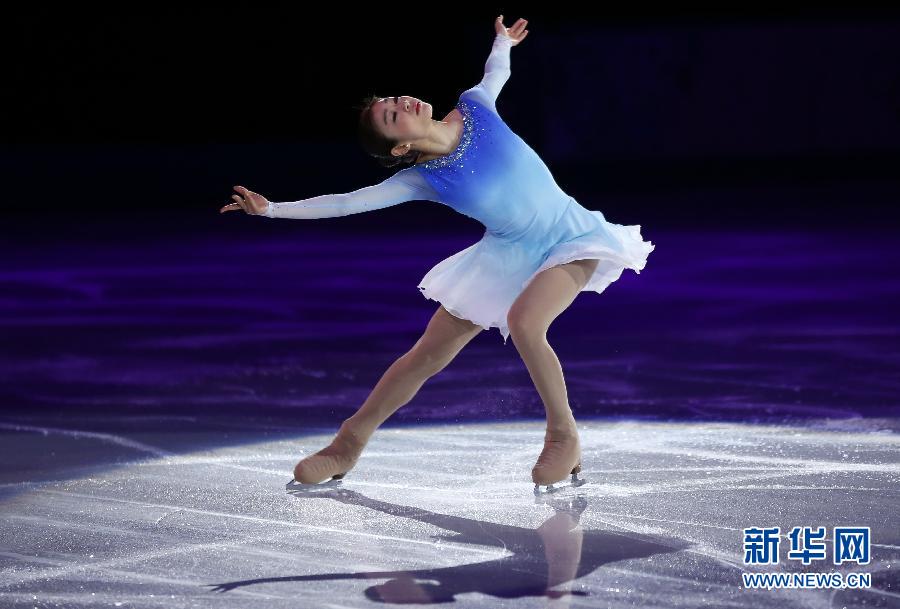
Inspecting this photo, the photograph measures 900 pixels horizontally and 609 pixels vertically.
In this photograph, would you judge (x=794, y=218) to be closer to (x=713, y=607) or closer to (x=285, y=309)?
(x=285, y=309)

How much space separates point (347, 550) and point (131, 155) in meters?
→ 13.7

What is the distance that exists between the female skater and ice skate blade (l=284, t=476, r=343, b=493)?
18 mm

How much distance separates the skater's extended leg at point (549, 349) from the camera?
4.39 m

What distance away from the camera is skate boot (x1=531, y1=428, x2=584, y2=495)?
4430mm

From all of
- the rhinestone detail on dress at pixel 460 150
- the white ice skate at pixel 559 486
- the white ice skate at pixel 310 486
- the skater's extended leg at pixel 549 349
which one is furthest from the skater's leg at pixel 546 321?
the white ice skate at pixel 310 486

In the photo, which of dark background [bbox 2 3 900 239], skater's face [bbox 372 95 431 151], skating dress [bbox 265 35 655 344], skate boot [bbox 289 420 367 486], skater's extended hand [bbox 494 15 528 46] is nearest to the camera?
skater's face [bbox 372 95 431 151]

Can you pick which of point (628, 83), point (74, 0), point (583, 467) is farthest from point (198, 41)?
point (583, 467)

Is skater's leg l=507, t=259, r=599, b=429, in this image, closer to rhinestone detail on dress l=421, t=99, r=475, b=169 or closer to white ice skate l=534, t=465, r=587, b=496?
white ice skate l=534, t=465, r=587, b=496

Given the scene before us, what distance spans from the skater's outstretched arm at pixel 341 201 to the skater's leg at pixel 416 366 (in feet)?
1.37

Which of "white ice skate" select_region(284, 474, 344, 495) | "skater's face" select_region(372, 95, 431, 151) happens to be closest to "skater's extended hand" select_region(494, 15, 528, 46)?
"skater's face" select_region(372, 95, 431, 151)

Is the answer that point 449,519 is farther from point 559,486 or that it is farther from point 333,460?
point 333,460

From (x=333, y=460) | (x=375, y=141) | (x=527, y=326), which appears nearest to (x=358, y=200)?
(x=375, y=141)

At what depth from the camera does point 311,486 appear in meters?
4.59

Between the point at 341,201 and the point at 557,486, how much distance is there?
1.10 meters
